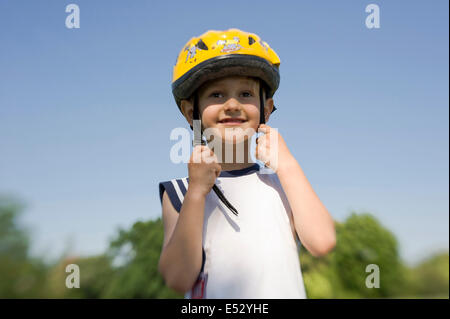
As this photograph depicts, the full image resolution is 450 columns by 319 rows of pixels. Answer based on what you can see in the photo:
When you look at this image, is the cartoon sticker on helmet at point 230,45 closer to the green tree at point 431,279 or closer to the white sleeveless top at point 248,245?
the white sleeveless top at point 248,245

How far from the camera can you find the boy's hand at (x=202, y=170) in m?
2.39

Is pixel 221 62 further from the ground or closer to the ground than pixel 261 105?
further from the ground

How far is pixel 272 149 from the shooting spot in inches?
103

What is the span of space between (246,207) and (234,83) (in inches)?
38.4

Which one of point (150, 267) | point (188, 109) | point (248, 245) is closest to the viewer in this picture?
point (248, 245)

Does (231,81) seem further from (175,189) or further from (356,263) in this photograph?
(356,263)

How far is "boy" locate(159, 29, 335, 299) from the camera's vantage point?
7.50ft

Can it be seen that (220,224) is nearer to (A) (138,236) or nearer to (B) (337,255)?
(A) (138,236)

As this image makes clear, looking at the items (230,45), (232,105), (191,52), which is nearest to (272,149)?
(232,105)

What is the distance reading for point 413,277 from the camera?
120ft

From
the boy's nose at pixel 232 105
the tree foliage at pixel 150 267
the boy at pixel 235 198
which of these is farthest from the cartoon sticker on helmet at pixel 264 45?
the tree foliage at pixel 150 267

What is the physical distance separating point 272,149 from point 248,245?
736mm

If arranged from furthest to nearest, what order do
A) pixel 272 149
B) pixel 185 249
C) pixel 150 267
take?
pixel 150 267 → pixel 272 149 → pixel 185 249

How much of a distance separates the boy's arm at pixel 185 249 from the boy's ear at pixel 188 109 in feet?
3.11
